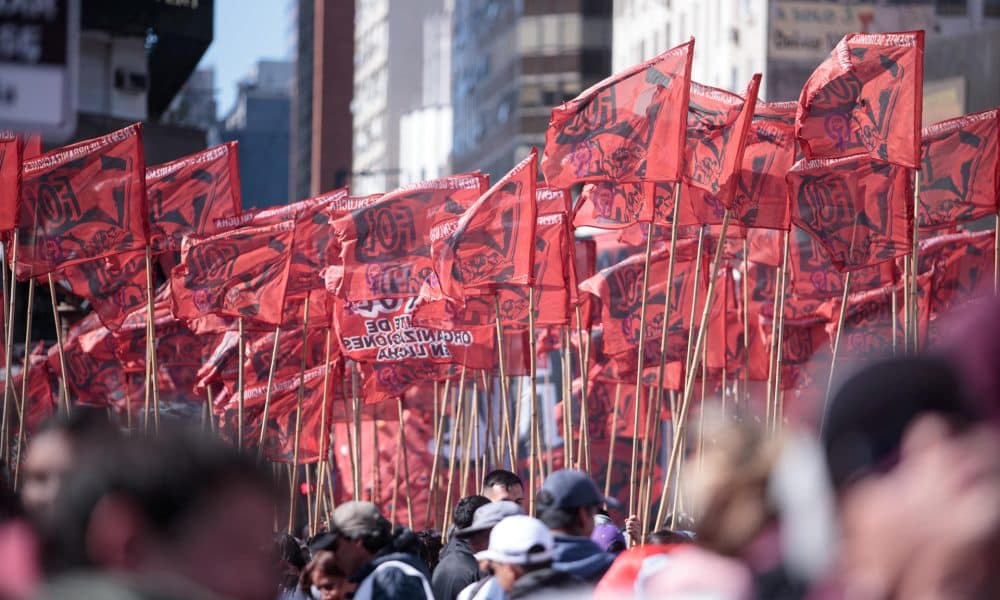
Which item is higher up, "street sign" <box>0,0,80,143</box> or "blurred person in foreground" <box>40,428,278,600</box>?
"street sign" <box>0,0,80,143</box>

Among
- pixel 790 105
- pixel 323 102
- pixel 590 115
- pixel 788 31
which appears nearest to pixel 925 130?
pixel 790 105

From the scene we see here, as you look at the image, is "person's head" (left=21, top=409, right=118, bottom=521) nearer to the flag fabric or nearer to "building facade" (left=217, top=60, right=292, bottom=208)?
the flag fabric

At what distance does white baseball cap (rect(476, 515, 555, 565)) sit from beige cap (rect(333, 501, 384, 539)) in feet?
2.46


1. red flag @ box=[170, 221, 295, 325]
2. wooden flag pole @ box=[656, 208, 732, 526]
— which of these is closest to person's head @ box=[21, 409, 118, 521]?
wooden flag pole @ box=[656, 208, 732, 526]

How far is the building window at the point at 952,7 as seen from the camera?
4366cm

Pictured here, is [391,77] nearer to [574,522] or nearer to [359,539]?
[359,539]

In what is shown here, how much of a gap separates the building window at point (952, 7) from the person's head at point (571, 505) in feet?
130

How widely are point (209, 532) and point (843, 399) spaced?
1271 mm

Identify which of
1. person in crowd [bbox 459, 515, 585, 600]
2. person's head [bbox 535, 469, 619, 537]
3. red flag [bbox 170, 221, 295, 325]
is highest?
red flag [bbox 170, 221, 295, 325]

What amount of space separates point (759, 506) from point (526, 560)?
253cm

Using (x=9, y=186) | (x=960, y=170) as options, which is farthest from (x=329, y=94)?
(x=960, y=170)

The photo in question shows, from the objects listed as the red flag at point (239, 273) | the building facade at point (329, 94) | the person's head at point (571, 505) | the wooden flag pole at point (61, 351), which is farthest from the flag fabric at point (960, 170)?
the building facade at point (329, 94)

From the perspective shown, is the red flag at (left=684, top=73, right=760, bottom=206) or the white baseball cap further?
the red flag at (left=684, top=73, right=760, bottom=206)

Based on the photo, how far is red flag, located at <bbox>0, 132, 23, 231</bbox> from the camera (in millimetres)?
16219
